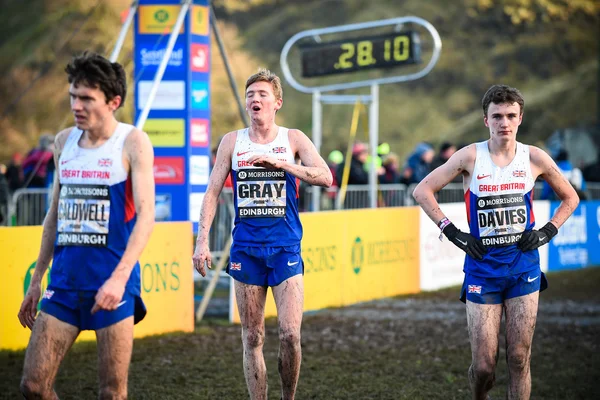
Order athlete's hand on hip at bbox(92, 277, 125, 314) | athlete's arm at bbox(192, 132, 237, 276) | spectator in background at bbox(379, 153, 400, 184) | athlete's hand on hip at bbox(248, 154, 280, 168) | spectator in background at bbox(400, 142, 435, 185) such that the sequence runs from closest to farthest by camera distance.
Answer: athlete's hand on hip at bbox(92, 277, 125, 314), athlete's hand on hip at bbox(248, 154, 280, 168), athlete's arm at bbox(192, 132, 237, 276), spectator in background at bbox(400, 142, 435, 185), spectator in background at bbox(379, 153, 400, 184)

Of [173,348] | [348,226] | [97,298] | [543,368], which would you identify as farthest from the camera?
[348,226]

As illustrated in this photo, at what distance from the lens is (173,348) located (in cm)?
1092

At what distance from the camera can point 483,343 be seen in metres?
6.52

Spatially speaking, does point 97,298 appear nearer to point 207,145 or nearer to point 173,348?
point 173,348

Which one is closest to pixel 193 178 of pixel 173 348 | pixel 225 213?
pixel 225 213

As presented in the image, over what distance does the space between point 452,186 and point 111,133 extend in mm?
15845

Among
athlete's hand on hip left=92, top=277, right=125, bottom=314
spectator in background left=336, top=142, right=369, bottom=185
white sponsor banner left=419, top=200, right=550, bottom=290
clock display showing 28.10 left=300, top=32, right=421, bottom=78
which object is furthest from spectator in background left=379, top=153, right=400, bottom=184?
athlete's hand on hip left=92, top=277, right=125, bottom=314

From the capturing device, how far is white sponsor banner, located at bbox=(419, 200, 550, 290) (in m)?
17.1

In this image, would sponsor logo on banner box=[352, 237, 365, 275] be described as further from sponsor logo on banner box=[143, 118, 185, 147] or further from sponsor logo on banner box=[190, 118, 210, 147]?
sponsor logo on banner box=[143, 118, 185, 147]

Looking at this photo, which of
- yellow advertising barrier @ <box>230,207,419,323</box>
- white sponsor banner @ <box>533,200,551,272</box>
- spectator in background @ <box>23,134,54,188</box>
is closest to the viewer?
yellow advertising barrier @ <box>230,207,419,323</box>

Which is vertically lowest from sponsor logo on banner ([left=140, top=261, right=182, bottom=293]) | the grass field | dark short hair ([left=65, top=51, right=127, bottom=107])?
the grass field

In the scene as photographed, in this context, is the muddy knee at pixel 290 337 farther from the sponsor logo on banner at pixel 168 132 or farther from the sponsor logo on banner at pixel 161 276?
the sponsor logo on banner at pixel 168 132

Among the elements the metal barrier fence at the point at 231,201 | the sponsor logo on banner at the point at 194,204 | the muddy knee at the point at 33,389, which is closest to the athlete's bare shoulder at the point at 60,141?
the muddy knee at the point at 33,389

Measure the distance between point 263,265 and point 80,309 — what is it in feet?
6.03
